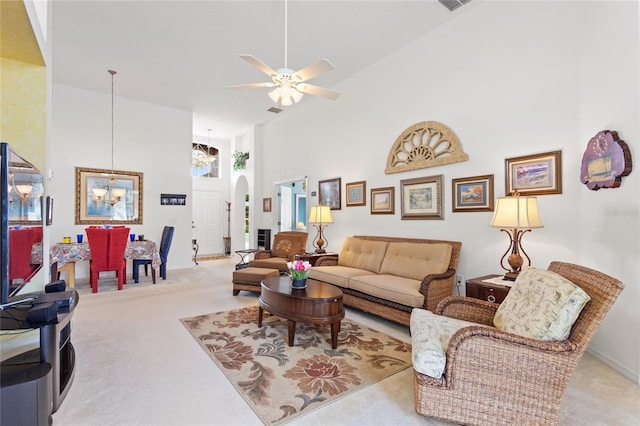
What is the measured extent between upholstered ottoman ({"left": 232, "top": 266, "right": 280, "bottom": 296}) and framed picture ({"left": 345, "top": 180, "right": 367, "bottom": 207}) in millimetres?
1709

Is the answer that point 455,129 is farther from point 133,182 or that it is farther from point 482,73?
point 133,182

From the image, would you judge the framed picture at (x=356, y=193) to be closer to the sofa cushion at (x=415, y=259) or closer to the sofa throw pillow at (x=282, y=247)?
the sofa cushion at (x=415, y=259)

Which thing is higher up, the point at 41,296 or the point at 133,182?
the point at 133,182

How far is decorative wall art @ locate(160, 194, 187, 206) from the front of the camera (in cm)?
660

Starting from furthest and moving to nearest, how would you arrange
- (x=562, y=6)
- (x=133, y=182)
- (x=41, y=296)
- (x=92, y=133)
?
(x=133, y=182) → (x=92, y=133) → (x=562, y=6) → (x=41, y=296)

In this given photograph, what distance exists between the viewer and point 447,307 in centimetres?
231

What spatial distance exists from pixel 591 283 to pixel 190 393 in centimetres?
255

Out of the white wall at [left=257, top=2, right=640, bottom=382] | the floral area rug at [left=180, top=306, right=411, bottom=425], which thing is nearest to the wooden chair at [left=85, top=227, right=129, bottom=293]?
the floral area rug at [left=180, top=306, right=411, bottom=425]

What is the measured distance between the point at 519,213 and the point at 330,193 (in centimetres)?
337

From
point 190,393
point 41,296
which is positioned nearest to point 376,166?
point 190,393

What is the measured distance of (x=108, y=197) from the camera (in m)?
5.95

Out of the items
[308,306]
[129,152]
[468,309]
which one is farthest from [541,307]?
[129,152]

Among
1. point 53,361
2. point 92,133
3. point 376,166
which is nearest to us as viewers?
point 53,361

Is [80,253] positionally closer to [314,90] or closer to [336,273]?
[336,273]
